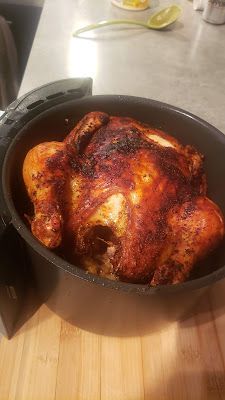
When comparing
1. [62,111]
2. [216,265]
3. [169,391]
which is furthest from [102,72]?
[169,391]

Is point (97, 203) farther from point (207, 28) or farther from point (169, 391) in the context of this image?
point (207, 28)

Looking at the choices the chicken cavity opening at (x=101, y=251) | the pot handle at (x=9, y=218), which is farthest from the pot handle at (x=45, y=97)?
the chicken cavity opening at (x=101, y=251)

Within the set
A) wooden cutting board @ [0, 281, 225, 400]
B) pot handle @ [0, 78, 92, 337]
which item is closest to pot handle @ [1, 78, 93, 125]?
pot handle @ [0, 78, 92, 337]

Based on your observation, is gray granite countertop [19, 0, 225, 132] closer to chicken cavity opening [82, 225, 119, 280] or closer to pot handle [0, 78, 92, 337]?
pot handle [0, 78, 92, 337]

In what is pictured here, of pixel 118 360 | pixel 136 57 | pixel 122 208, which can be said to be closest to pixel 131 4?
pixel 136 57

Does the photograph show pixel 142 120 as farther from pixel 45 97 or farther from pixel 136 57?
pixel 136 57

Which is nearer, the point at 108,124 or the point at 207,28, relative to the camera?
the point at 108,124
